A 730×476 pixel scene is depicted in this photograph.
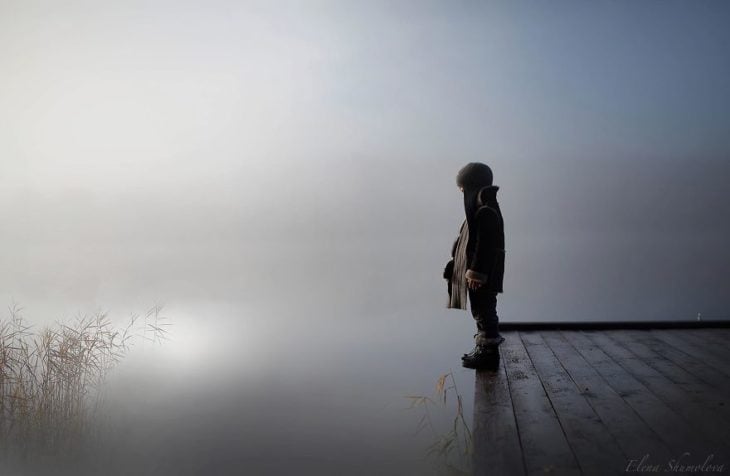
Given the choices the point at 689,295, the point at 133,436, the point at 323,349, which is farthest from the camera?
the point at 689,295

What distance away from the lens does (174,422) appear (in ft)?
20.4

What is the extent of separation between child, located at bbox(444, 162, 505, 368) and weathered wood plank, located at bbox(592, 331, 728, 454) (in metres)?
0.95

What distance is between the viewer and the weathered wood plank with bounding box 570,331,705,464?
2465 millimetres

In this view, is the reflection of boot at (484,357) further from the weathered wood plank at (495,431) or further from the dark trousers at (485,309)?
the weathered wood plank at (495,431)

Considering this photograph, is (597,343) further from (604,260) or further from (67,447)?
(604,260)

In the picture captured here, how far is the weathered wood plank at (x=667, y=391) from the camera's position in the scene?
2.53 meters

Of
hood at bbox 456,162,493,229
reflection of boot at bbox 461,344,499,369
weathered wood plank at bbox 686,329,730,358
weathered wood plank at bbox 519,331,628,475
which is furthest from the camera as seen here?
weathered wood plank at bbox 686,329,730,358

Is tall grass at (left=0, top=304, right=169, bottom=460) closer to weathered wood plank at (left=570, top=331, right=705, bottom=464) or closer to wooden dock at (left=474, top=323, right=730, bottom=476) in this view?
wooden dock at (left=474, top=323, right=730, bottom=476)

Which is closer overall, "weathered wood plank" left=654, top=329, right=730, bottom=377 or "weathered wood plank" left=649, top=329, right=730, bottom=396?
"weathered wood plank" left=649, top=329, right=730, bottom=396

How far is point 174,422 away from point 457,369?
3710 mm

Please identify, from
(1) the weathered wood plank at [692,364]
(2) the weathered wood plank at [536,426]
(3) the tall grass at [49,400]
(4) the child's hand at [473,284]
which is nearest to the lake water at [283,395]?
(3) the tall grass at [49,400]

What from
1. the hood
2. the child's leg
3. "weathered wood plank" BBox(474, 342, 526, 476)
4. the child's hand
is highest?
the hood

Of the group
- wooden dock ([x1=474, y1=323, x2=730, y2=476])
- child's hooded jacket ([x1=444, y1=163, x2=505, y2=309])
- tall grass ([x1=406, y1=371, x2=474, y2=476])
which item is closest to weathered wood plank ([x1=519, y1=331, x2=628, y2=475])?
wooden dock ([x1=474, y1=323, x2=730, y2=476])

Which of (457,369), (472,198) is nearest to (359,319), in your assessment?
(457,369)
